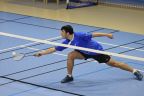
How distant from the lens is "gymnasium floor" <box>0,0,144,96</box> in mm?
7641

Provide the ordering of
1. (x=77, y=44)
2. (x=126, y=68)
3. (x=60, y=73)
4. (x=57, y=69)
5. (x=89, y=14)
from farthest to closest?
(x=89, y=14), (x=57, y=69), (x=60, y=73), (x=126, y=68), (x=77, y=44)

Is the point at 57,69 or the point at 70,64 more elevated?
the point at 70,64

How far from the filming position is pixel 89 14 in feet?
51.5

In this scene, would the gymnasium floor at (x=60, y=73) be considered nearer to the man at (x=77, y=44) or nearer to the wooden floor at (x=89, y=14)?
the man at (x=77, y=44)

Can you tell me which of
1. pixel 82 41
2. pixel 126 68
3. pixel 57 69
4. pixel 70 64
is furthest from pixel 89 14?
pixel 70 64

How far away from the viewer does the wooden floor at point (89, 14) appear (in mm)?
14016

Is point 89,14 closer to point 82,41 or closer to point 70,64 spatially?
point 82,41

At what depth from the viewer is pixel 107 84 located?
315 inches

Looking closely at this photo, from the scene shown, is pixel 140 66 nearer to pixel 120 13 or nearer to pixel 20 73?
pixel 20 73

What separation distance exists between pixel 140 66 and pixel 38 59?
2227mm

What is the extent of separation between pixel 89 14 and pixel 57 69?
712 centimetres

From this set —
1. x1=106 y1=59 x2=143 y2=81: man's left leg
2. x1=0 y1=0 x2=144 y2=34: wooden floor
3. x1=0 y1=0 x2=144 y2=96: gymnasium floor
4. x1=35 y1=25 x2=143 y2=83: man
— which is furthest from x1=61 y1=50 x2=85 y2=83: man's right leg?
x1=0 y1=0 x2=144 y2=34: wooden floor

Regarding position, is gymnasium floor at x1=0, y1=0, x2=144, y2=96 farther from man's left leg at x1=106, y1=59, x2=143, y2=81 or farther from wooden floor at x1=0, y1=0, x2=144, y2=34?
wooden floor at x1=0, y1=0, x2=144, y2=34

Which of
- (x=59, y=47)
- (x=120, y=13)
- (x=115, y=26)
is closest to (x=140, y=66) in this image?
(x=59, y=47)
